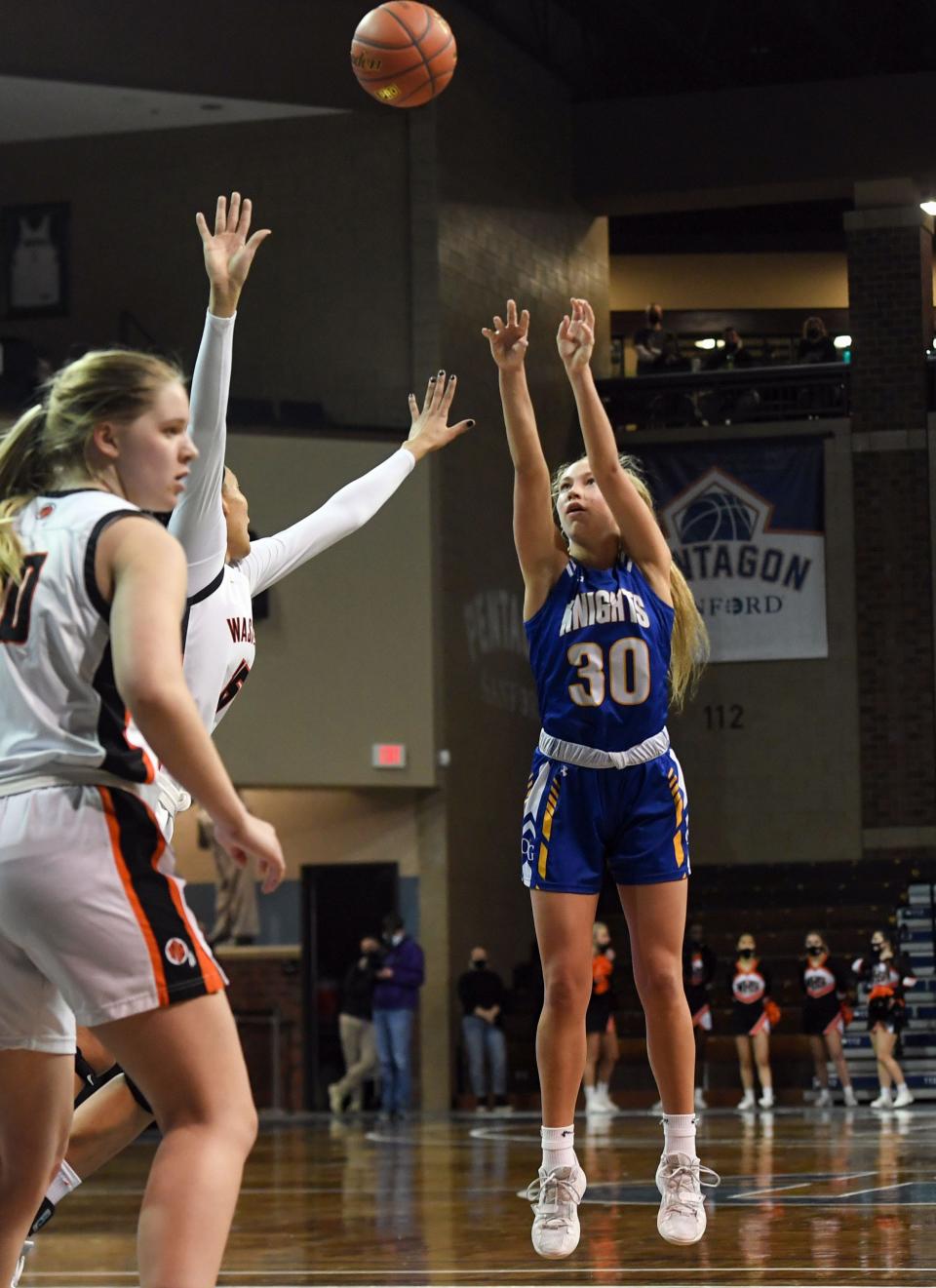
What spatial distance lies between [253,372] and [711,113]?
7.42 meters

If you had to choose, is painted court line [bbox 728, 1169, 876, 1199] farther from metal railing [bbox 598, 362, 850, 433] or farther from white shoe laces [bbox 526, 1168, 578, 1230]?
metal railing [bbox 598, 362, 850, 433]

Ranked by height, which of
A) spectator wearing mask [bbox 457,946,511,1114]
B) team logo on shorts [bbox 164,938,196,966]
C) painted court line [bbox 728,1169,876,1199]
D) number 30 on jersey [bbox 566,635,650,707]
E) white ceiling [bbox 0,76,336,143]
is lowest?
spectator wearing mask [bbox 457,946,511,1114]

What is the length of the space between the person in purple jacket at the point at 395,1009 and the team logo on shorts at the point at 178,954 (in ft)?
55.1

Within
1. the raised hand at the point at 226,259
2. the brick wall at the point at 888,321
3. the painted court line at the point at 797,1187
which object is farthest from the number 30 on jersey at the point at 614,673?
the brick wall at the point at 888,321

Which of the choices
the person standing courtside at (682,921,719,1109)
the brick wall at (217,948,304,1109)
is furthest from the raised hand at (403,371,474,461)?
the brick wall at (217,948,304,1109)

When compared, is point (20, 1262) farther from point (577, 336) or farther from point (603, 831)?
point (577, 336)

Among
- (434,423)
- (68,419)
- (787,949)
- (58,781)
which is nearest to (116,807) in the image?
(58,781)

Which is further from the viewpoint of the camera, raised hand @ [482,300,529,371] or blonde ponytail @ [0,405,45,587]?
raised hand @ [482,300,529,371]

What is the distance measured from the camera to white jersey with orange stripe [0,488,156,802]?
3273 millimetres

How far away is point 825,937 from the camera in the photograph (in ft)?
71.9

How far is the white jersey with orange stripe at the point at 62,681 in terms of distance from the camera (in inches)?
129

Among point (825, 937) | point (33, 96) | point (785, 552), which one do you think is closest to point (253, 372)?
point (33, 96)

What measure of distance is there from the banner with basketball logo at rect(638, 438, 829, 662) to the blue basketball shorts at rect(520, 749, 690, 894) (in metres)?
18.1

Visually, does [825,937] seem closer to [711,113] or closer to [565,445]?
[565,445]
